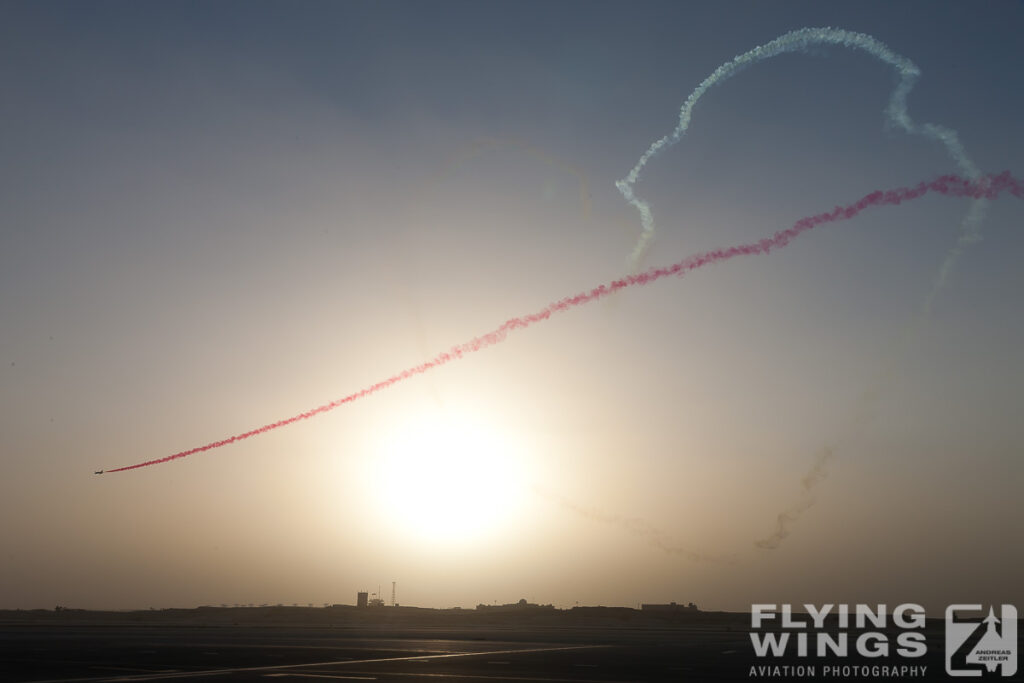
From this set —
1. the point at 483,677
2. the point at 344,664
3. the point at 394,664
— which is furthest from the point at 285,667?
the point at 483,677

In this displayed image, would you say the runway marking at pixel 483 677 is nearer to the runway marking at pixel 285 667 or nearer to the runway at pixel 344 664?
the runway at pixel 344 664

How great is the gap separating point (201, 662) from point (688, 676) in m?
27.3

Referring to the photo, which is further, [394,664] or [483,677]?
[394,664]

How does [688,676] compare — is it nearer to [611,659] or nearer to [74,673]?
[611,659]

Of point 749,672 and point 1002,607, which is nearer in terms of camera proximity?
point 749,672

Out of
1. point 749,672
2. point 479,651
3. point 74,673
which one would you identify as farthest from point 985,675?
point 74,673

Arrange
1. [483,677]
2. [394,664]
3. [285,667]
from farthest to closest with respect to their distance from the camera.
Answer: [394,664], [285,667], [483,677]

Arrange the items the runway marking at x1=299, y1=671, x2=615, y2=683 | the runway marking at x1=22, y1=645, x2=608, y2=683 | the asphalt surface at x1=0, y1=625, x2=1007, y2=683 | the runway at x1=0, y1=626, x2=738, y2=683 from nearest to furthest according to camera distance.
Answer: the runway marking at x1=299, y1=671, x2=615, y2=683, the runway marking at x1=22, y1=645, x2=608, y2=683, the runway at x1=0, y1=626, x2=738, y2=683, the asphalt surface at x1=0, y1=625, x2=1007, y2=683

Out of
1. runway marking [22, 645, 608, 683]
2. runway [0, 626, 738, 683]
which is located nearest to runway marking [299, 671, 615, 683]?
runway [0, 626, 738, 683]

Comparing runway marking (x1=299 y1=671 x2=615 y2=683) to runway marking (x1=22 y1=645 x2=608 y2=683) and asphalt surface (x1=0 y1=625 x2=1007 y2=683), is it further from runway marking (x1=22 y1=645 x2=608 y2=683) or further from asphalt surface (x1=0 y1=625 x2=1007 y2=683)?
runway marking (x1=22 y1=645 x2=608 y2=683)

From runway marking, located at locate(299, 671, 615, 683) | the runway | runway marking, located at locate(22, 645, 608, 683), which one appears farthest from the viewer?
the runway

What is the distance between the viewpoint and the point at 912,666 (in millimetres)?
51875

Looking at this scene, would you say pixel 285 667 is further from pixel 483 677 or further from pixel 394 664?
pixel 483 677

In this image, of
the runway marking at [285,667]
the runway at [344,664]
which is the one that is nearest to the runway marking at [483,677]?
the runway at [344,664]
